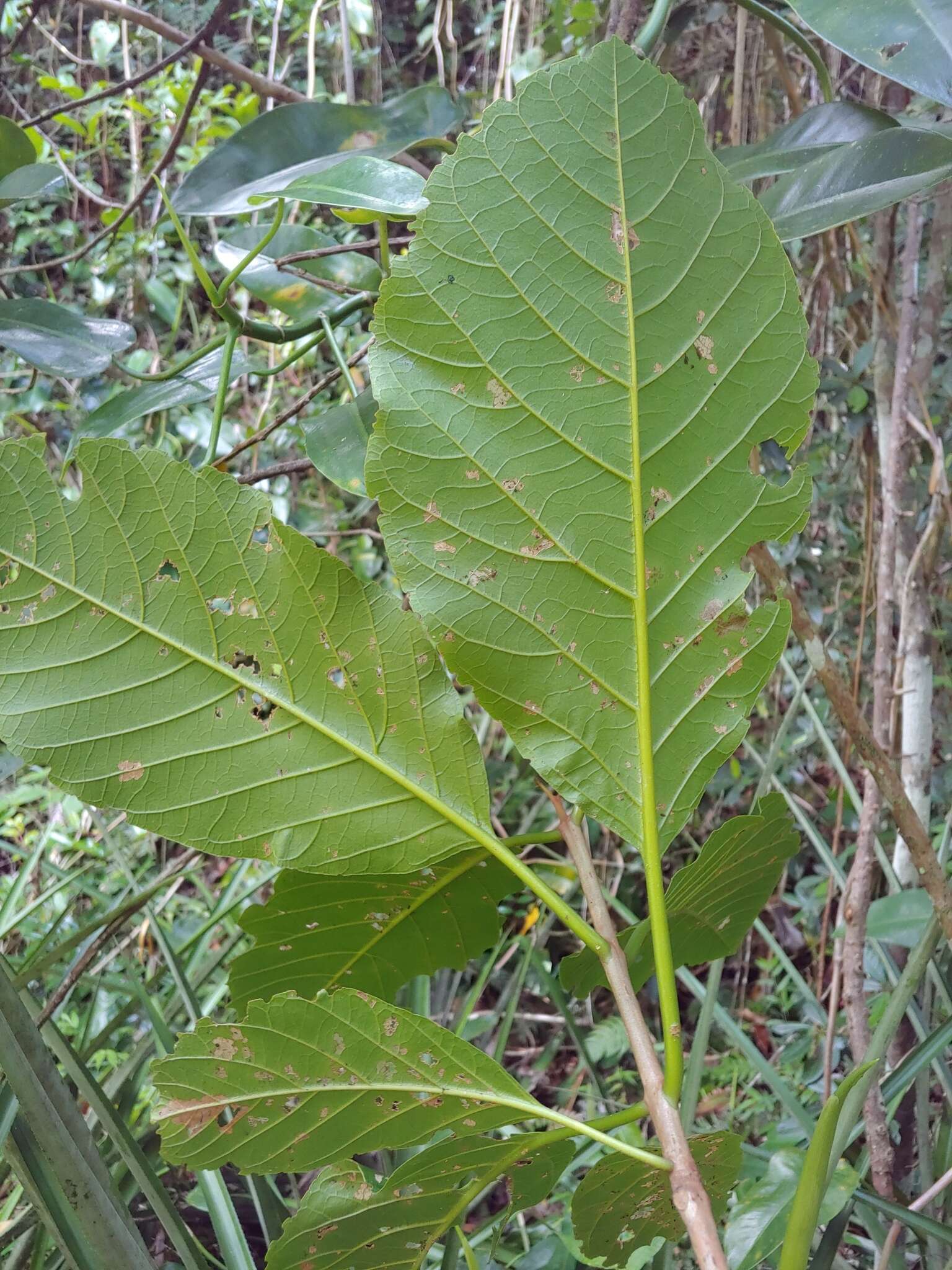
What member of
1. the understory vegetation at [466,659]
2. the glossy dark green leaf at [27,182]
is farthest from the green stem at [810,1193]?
the glossy dark green leaf at [27,182]

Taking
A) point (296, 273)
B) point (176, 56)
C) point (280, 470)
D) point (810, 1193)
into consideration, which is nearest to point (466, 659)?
point (810, 1193)

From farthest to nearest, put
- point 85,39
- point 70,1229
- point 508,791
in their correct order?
point 85,39, point 508,791, point 70,1229

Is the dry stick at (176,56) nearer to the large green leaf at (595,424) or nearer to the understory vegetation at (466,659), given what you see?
the understory vegetation at (466,659)

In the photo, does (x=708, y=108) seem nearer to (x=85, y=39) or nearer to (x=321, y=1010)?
(x=321, y=1010)

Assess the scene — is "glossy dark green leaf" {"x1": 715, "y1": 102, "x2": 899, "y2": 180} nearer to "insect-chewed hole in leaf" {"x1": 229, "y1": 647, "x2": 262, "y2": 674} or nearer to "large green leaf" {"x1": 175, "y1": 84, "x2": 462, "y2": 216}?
"large green leaf" {"x1": 175, "y1": 84, "x2": 462, "y2": 216}

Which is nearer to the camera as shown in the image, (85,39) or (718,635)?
(718,635)

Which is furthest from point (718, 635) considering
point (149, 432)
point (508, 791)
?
point (149, 432)
